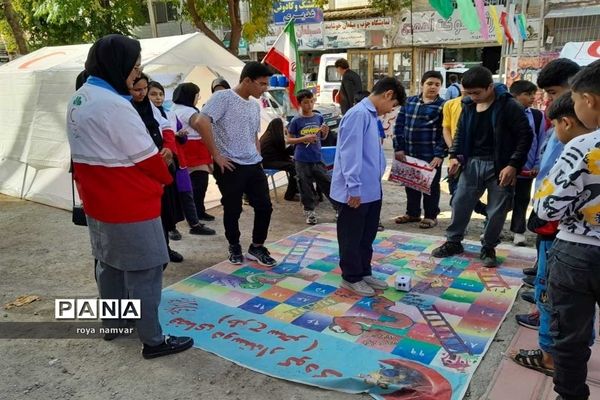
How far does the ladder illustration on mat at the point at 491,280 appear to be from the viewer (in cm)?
358

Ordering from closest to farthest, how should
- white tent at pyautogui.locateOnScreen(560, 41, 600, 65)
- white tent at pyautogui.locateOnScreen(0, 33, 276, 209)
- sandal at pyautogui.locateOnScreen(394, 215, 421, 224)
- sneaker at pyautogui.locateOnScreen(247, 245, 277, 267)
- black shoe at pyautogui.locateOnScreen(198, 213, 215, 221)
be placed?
sneaker at pyautogui.locateOnScreen(247, 245, 277, 267) < sandal at pyautogui.locateOnScreen(394, 215, 421, 224) < black shoe at pyautogui.locateOnScreen(198, 213, 215, 221) < white tent at pyautogui.locateOnScreen(0, 33, 276, 209) < white tent at pyautogui.locateOnScreen(560, 41, 600, 65)

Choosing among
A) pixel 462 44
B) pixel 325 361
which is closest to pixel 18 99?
pixel 325 361

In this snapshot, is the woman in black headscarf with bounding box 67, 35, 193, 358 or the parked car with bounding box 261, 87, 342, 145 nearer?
the woman in black headscarf with bounding box 67, 35, 193, 358

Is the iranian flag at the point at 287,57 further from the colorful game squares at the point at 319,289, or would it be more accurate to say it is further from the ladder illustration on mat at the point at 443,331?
the ladder illustration on mat at the point at 443,331

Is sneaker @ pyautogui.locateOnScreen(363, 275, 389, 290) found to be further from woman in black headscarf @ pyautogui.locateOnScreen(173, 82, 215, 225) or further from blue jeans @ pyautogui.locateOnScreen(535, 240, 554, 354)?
woman in black headscarf @ pyautogui.locateOnScreen(173, 82, 215, 225)

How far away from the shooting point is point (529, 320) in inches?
119

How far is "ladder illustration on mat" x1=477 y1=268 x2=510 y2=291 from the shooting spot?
3579 millimetres

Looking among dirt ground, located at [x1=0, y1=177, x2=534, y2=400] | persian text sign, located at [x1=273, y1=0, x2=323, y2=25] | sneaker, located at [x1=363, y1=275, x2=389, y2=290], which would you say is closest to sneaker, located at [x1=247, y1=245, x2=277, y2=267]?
dirt ground, located at [x1=0, y1=177, x2=534, y2=400]

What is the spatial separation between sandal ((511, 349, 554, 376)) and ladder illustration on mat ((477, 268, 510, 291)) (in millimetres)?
956

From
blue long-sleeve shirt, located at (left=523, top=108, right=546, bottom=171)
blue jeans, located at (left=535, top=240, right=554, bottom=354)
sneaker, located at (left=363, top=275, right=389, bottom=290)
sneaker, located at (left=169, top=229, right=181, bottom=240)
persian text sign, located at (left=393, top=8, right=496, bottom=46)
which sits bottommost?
sneaker, located at (left=169, top=229, right=181, bottom=240)

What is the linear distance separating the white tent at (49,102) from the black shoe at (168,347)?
3.64m

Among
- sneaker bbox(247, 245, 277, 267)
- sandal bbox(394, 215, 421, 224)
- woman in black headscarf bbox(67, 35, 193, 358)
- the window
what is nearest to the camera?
woman in black headscarf bbox(67, 35, 193, 358)

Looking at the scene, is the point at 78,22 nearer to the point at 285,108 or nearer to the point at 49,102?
the point at 285,108

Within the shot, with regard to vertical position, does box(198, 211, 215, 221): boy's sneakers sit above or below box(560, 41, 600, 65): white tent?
below
